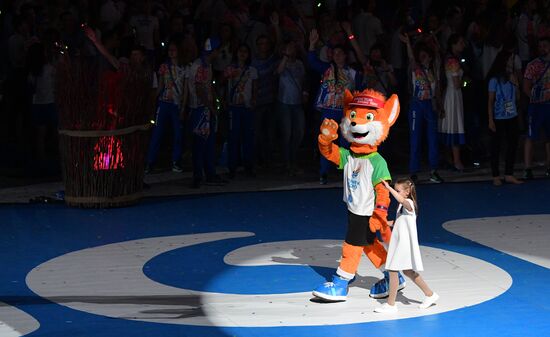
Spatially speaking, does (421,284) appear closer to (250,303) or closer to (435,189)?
(250,303)

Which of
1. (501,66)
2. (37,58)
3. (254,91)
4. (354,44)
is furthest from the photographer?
(37,58)

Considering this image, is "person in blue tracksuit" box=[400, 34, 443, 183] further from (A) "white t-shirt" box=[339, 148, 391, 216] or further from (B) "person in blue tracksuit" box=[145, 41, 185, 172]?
(A) "white t-shirt" box=[339, 148, 391, 216]

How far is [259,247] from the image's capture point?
11539 mm

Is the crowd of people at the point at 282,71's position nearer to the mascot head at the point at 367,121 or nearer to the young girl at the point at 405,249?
the mascot head at the point at 367,121

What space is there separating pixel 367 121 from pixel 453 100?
6116mm

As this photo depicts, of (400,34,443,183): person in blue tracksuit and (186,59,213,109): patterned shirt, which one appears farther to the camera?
(400,34,443,183): person in blue tracksuit

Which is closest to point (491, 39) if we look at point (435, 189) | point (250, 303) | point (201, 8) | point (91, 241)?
point (435, 189)

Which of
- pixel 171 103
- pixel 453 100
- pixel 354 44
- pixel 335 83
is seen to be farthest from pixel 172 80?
pixel 453 100

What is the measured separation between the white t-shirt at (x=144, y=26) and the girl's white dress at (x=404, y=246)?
8.98 metres

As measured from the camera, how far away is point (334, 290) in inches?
370

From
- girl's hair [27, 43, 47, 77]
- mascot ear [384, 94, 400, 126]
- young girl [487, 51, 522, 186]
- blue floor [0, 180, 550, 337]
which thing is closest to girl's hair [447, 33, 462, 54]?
young girl [487, 51, 522, 186]

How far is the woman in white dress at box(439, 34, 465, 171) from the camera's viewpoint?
1543 centimetres

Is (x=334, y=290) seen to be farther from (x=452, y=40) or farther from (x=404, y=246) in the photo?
(x=452, y=40)

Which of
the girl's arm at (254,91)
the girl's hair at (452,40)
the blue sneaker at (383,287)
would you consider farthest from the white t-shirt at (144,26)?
the blue sneaker at (383,287)
